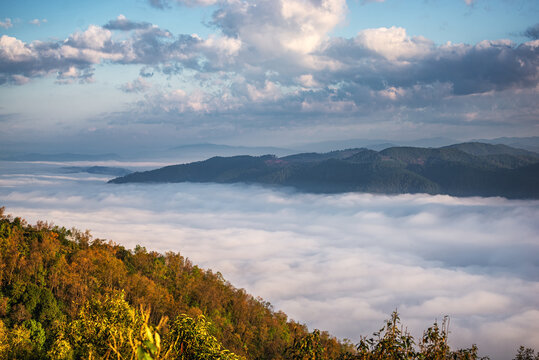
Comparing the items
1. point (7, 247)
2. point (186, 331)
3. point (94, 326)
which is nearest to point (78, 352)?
point (94, 326)

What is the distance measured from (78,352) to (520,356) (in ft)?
113

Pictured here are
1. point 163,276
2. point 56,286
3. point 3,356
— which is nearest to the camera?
point 3,356

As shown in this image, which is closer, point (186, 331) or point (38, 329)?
point (186, 331)

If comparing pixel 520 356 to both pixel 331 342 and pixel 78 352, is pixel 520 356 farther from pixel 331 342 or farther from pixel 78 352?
pixel 331 342

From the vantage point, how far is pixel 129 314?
Result: 21.2 metres

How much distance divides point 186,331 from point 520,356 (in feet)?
99.4

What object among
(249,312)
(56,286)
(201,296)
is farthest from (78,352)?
(249,312)

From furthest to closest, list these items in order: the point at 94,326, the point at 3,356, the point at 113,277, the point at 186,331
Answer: the point at 113,277
the point at 3,356
the point at 94,326
the point at 186,331

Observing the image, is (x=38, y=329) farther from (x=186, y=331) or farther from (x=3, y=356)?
(x=186, y=331)

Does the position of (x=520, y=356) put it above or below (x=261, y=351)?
above

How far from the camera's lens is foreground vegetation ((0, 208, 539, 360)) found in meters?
19.9

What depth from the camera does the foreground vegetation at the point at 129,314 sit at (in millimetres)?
19938

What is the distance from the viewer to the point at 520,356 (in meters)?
34.2

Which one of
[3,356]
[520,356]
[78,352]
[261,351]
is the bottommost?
[261,351]
